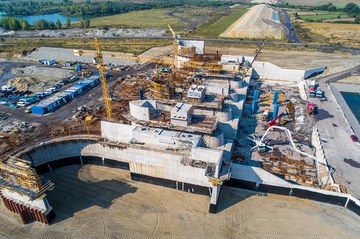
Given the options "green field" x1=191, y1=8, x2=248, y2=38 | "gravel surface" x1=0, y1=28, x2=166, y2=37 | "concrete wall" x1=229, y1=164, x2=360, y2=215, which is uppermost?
"green field" x1=191, y1=8, x2=248, y2=38

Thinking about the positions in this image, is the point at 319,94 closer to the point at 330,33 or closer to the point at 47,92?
the point at 47,92

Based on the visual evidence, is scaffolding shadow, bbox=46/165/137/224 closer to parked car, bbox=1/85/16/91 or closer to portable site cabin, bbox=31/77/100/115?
portable site cabin, bbox=31/77/100/115

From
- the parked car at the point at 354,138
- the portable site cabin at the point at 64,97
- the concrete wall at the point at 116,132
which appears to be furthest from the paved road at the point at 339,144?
the portable site cabin at the point at 64,97

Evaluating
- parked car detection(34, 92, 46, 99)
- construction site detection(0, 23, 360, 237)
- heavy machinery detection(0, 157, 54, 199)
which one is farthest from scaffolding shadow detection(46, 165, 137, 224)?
parked car detection(34, 92, 46, 99)

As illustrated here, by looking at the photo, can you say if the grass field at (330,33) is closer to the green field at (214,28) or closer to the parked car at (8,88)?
the green field at (214,28)

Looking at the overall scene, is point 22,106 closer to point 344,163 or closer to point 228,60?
point 228,60

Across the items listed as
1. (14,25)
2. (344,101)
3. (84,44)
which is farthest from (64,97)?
(14,25)
